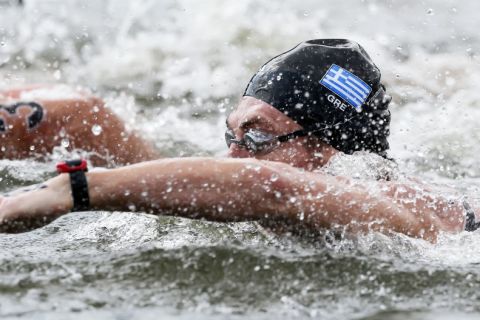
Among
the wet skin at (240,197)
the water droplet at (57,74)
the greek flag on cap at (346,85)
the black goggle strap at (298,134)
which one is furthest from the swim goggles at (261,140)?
the water droplet at (57,74)

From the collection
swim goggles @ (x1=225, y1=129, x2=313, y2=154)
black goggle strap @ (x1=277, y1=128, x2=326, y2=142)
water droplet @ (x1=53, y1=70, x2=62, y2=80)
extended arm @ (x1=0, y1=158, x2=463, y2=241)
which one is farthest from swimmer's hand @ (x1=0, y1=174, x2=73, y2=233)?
water droplet @ (x1=53, y1=70, x2=62, y2=80)

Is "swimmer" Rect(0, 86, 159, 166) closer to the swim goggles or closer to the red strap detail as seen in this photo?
the swim goggles

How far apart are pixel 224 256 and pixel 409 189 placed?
1.09 meters

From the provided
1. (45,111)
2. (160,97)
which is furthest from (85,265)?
(160,97)

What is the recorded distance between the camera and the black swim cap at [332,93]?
4457 millimetres

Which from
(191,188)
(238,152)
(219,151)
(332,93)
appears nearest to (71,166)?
(191,188)

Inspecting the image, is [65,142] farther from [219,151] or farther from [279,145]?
[219,151]

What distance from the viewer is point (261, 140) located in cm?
432

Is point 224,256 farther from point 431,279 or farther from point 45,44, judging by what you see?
point 45,44

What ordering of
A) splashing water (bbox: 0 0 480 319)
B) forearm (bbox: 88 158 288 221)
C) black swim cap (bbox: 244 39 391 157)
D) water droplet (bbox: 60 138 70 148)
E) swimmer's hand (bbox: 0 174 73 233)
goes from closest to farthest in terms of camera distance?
swimmer's hand (bbox: 0 174 73 233)
forearm (bbox: 88 158 288 221)
splashing water (bbox: 0 0 480 319)
black swim cap (bbox: 244 39 391 157)
water droplet (bbox: 60 138 70 148)

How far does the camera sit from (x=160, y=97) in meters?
9.45

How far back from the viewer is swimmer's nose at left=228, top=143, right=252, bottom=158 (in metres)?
4.36

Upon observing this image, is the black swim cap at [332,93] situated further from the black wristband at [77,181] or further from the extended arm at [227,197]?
the black wristband at [77,181]

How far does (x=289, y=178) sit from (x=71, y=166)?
0.96 metres
